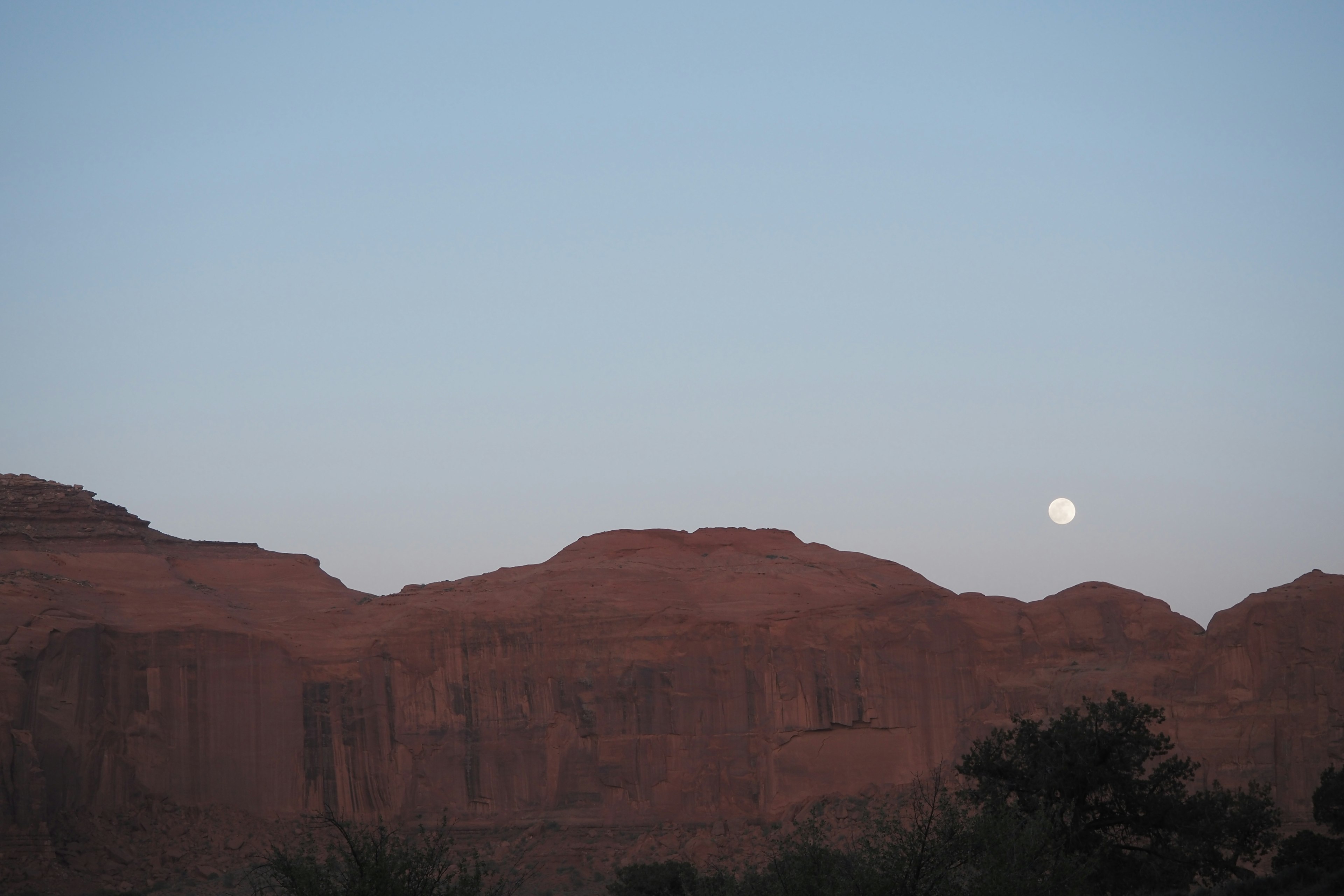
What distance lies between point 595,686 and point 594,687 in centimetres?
3

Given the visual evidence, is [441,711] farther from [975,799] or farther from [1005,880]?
[1005,880]

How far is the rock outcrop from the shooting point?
49281mm

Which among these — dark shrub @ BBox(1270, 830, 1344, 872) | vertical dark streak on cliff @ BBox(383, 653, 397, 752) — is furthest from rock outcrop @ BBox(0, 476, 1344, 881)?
dark shrub @ BBox(1270, 830, 1344, 872)

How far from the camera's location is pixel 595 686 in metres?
53.3

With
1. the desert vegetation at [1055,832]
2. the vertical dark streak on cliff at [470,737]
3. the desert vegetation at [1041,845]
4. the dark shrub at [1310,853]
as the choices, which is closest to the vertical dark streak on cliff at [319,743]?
the vertical dark streak on cliff at [470,737]

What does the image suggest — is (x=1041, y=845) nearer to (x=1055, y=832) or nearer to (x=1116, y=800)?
(x=1055, y=832)

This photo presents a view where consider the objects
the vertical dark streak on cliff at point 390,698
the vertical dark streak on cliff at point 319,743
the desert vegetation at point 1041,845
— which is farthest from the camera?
the vertical dark streak on cliff at point 390,698

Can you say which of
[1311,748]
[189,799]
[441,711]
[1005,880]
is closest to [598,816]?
[441,711]

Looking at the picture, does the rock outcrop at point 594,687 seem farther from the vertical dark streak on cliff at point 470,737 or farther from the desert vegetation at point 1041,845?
the desert vegetation at point 1041,845

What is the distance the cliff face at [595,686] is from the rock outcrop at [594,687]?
0.09 m

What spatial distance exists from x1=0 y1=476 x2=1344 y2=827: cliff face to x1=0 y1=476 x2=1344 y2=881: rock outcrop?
93mm

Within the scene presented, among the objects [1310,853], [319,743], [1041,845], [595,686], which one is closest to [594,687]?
[595,686]

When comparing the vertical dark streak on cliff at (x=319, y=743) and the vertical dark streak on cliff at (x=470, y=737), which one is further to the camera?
the vertical dark streak on cliff at (x=319, y=743)

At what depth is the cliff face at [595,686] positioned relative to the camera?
49.3 m
